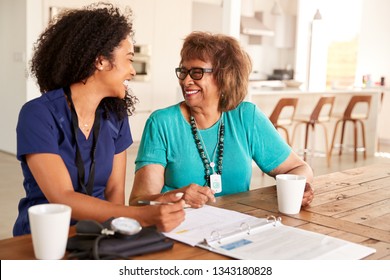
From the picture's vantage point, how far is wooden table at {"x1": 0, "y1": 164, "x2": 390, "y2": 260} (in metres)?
1.17

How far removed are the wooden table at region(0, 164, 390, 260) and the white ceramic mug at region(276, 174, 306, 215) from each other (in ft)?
0.10

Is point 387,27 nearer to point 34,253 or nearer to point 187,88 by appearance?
point 187,88

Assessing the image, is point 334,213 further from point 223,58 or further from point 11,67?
point 11,67

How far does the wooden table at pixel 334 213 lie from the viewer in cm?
117

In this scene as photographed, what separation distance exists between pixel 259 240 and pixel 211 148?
0.79 metres

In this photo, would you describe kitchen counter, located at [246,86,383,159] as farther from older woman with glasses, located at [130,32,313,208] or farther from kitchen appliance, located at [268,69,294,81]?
older woman with glasses, located at [130,32,313,208]

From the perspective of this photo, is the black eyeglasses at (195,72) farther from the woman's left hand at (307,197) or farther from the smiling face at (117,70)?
the woman's left hand at (307,197)

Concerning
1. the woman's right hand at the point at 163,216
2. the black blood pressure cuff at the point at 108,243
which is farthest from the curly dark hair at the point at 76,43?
the black blood pressure cuff at the point at 108,243

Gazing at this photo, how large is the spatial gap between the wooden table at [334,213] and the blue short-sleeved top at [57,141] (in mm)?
350

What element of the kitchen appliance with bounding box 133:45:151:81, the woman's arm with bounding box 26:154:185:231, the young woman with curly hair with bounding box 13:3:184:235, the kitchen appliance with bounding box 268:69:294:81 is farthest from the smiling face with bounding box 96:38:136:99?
the kitchen appliance with bounding box 268:69:294:81

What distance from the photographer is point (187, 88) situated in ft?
6.74

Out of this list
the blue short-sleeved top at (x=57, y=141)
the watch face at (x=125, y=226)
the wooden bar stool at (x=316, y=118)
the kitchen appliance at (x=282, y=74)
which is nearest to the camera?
the watch face at (x=125, y=226)

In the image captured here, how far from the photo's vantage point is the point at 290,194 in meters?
1.54
